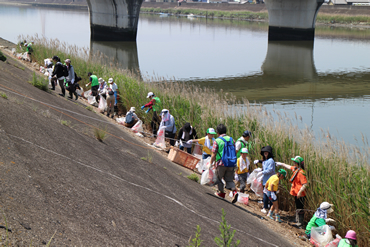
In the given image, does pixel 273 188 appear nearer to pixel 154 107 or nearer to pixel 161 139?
pixel 161 139

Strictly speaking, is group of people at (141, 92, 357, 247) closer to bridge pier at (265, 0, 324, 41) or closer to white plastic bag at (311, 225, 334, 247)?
white plastic bag at (311, 225, 334, 247)

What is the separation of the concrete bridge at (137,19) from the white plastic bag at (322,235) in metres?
45.1

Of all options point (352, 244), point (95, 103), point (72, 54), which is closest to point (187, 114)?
point (95, 103)

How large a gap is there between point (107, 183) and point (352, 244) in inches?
169

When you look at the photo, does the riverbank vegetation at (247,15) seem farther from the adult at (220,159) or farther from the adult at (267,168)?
the adult at (220,159)

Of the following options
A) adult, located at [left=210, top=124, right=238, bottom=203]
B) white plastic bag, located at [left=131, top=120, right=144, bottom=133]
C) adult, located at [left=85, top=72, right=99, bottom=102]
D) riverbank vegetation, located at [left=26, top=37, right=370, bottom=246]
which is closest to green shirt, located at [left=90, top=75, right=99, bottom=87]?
adult, located at [left=85, top=72, right=99, bottom=102]

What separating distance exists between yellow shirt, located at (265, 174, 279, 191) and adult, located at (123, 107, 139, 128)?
6.58 m

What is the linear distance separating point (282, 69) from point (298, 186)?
27.0 metres

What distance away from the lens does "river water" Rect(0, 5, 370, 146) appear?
20.2 metres

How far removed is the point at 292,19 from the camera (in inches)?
2103

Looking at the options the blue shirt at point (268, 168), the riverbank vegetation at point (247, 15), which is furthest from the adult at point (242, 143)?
the riverbank vegetation at point (247, 15)

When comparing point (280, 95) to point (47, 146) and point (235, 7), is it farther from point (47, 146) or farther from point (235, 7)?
point (235, 7)

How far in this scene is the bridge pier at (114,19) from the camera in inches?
1930

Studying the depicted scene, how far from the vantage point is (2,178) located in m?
4.60
